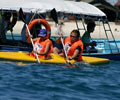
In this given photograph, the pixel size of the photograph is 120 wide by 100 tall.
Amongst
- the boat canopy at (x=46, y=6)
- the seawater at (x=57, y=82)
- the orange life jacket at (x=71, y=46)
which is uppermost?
the boat canopy at (x=46, y=6)

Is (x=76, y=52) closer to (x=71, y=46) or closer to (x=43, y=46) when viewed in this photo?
(x=71, y=46)

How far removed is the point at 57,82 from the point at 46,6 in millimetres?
6008

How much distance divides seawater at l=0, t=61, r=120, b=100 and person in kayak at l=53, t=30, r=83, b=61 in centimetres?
41

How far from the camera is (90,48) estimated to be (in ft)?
57.6

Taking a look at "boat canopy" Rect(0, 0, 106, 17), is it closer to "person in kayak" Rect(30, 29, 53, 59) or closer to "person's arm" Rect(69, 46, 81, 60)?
"person in kayak" Rect(30, 29, 53, 59)

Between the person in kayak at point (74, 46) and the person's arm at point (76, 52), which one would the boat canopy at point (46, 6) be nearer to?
the person in kayak at point (74, 46)

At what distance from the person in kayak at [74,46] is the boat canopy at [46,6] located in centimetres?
218

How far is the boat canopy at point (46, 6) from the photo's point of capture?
15820 millimetres

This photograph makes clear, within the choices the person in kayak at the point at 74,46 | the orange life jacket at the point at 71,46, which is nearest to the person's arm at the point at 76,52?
the person in kayak at the point at 74,46

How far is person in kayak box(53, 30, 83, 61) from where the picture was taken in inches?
542

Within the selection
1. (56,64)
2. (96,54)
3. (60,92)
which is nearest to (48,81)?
(60,92)

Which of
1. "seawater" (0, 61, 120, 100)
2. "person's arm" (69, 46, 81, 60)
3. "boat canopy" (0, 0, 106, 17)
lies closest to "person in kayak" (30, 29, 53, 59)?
"seawater" (0, 61, 120, 100)

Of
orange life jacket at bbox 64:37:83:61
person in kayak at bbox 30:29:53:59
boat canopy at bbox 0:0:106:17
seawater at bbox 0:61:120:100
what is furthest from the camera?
boat canopy at bbox 0:0:106:17

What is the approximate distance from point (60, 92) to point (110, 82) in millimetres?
2196
